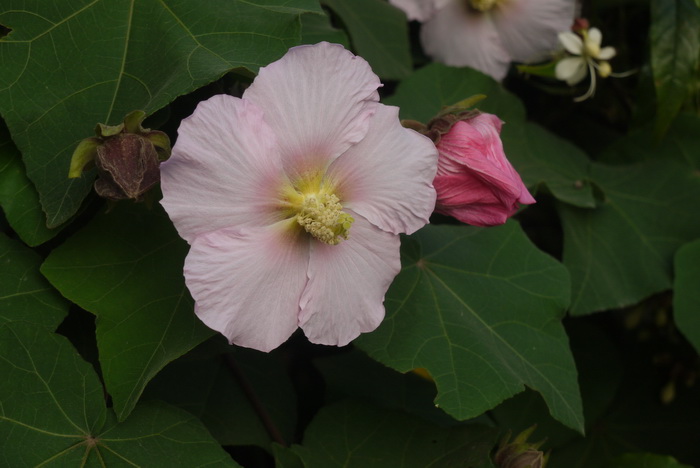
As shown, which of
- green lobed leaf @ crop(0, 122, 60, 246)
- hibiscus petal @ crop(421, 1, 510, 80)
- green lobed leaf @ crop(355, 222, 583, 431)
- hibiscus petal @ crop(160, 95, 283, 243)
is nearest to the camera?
hibiscus petal @ crop(160, 95, 283, 243)

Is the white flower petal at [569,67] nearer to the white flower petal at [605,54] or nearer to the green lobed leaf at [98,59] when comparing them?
the white flower petal at [605,54]

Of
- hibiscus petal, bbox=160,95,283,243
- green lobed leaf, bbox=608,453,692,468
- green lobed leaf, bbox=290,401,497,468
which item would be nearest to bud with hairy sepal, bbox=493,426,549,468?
green lobed leaf, bbox=290,401,497,468

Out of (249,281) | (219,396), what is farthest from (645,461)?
(249,281)

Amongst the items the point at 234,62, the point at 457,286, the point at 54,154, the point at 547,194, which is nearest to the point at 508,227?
the point at 457,286

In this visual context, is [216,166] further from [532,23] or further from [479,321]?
[532,23]

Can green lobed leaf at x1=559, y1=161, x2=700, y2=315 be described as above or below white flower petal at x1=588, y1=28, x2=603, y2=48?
below

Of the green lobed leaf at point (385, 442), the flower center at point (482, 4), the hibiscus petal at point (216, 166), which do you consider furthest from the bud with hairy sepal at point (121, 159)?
the flower center at point (482, 4)

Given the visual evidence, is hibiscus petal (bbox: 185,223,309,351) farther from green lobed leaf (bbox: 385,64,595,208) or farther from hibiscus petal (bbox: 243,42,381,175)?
green lobed leaf (bbox: 385,64,595,208)

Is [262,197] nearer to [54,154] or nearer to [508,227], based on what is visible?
[54,154]
